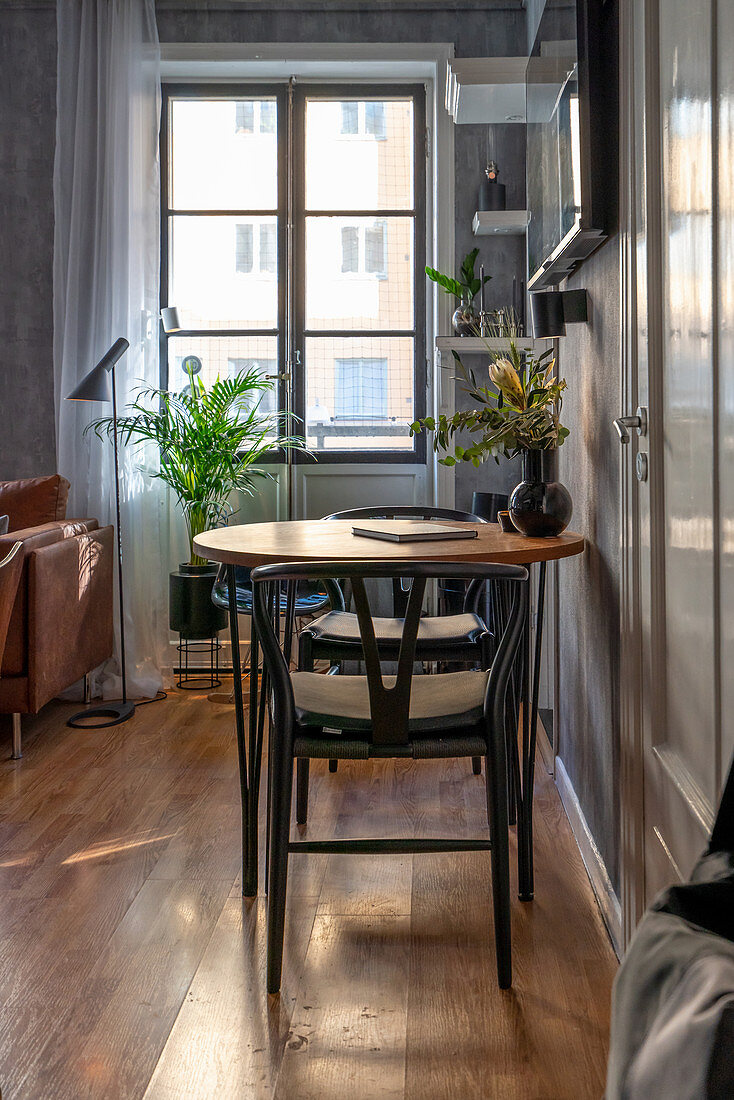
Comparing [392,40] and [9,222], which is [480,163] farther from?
[9,222]

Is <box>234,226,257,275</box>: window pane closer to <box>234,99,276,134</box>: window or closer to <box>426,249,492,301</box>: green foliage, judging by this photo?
<box>234,99,276,134</box>: window

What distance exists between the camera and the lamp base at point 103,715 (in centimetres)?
337

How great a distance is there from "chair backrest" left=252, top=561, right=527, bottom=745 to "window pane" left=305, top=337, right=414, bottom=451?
274 centimetres

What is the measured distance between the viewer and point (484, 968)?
1715 mm

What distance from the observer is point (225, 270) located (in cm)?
433

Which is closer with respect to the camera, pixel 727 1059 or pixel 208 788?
pixel 727 1059

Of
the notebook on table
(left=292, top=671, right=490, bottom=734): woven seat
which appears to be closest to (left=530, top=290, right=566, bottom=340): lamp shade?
the notebook on table

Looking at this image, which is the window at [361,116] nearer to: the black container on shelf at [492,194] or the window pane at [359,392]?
the black container on shelf at [492,194]

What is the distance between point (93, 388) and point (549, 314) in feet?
5.97

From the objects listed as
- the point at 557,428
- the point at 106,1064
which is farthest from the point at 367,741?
the point at 557,428

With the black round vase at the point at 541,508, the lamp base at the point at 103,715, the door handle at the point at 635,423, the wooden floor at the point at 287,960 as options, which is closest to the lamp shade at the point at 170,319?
the lamp base at the point at 103,715

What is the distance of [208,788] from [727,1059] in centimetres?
244

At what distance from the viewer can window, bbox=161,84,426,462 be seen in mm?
4293

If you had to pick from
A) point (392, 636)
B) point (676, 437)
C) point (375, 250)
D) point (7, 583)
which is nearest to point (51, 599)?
point (7, 583)
